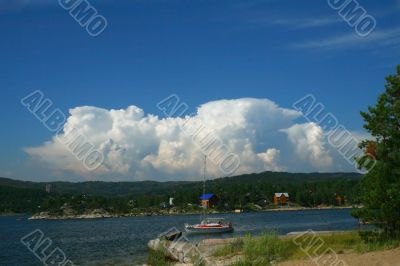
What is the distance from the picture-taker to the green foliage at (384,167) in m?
29.3

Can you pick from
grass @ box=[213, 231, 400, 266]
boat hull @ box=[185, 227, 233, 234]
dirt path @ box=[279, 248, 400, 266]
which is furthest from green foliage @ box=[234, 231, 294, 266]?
boat hull @ box=[185, 227, 233, 234]

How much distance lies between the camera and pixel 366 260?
1013 inches

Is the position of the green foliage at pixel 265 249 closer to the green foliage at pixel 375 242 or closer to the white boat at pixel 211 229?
the green foliage at pixel 375 242

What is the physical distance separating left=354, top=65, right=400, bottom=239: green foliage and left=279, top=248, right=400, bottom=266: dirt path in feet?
9.00

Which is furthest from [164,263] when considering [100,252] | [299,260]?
[100,252]

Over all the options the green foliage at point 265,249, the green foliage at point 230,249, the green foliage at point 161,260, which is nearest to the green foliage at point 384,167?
the green foliage at point 265,249

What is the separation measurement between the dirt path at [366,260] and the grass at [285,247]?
4.77ft

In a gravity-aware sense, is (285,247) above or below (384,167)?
below

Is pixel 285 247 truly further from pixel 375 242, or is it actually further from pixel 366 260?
pixel 366 260

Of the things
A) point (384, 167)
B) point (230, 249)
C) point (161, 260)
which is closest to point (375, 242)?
point (384, 167)

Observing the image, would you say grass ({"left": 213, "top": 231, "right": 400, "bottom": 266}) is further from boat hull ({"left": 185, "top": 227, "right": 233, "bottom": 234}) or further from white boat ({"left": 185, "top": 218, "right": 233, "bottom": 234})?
white boat ({"left": 185, "top": 218, "right": 233, "bottom": 234})

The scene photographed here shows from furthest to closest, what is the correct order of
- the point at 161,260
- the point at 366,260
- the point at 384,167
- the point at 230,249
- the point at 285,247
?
the point at 230,249, the point at 161,260, the point at 285,247, the point at 384,167, the point at 366,260

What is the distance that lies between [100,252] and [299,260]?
113 feet

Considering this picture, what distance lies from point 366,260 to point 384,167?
6.38m
